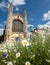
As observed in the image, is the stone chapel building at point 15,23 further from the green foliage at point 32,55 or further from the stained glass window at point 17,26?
the green foliage at point 32,55

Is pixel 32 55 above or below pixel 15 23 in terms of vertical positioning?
below

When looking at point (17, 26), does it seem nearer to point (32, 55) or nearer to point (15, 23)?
point (15, 23)

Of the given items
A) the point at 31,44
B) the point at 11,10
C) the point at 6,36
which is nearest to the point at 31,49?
the point at 31,44

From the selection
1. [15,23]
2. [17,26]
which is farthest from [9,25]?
[17,26]

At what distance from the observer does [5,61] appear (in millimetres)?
2795

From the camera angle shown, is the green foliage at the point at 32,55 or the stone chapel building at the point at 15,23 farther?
the stone chapel building at the point at 15,23

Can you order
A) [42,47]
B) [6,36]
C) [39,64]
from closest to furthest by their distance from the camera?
[39,64] < [42,47] < [6,36]

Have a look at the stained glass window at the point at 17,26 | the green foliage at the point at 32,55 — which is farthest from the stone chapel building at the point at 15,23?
the green foliage at the point at 32,55

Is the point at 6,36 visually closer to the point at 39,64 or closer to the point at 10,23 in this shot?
the point at 10,23

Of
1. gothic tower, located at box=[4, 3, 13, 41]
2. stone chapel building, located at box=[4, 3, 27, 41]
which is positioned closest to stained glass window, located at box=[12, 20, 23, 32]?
stone chapel building, located at box=[4, 3, 27, 41]

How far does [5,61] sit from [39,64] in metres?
0.55

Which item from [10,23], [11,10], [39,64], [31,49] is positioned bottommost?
[39,64]

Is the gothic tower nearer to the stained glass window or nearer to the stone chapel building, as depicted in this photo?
the stone chapel building

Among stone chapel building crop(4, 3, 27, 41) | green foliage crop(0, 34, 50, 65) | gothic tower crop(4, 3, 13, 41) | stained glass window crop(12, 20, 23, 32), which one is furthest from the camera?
stained glass window crop(12, 20, 23, 32)
